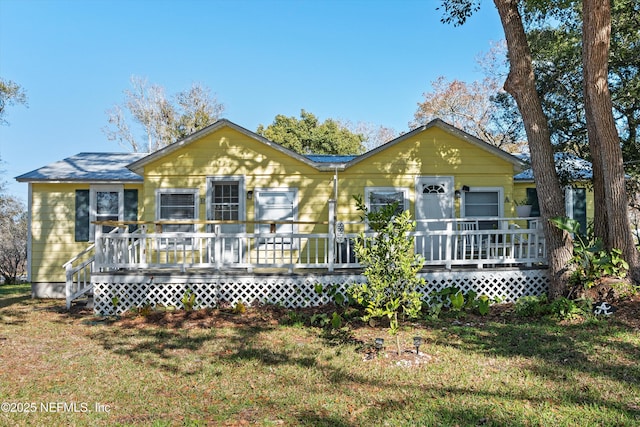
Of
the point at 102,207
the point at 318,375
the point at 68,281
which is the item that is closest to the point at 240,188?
the point at 102,207

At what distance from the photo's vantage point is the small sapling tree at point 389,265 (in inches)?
219

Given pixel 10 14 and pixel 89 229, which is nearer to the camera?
pixel 89 229

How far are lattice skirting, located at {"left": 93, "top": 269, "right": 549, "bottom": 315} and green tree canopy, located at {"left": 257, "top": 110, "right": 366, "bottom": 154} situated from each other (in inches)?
754

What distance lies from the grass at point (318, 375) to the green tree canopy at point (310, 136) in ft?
68.6

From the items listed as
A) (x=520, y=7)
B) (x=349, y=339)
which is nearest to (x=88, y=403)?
(x=349, y=339)

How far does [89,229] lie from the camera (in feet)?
37.6

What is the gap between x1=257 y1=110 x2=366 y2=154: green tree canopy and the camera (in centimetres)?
2744

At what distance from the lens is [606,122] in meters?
7.46

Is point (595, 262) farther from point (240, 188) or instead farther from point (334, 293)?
point (240, 188)

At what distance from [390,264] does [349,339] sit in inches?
63.3

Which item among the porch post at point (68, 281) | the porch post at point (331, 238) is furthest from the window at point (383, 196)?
the porch post at point (68, 281)

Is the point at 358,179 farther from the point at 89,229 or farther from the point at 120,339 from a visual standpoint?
the point at 89,229

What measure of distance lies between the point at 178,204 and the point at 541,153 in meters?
8.42

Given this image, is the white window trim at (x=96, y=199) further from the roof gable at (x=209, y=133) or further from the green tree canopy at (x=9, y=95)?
the green tree canopy at (x=9, y=95)
